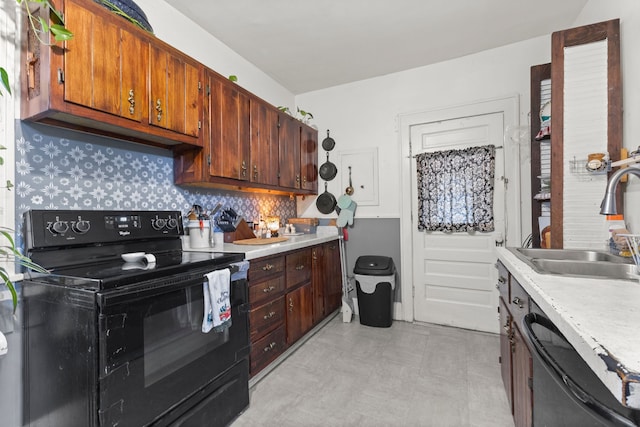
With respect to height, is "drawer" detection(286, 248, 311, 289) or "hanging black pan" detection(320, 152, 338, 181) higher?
"hanging black pan" detection(320, 152, 338, 181)

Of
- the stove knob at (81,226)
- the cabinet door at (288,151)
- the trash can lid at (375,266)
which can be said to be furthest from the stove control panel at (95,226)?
the trash can lid at (375,266)

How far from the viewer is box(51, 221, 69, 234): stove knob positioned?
4.59 ft

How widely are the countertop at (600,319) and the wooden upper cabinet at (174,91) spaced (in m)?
1.97

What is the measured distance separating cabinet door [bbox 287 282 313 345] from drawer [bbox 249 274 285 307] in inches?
6.7

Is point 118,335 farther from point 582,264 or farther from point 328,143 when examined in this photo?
point 328,143

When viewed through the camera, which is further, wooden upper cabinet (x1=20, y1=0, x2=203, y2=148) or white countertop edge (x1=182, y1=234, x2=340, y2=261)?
white countertop edge (x1=182, y1=234, x2=340, y2=261)

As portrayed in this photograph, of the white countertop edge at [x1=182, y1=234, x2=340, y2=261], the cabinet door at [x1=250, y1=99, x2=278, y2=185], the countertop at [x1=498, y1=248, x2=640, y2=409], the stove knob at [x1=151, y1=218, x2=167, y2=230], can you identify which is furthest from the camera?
the cabinet door at [x1=250, y1=99, x2=278, y2=185]

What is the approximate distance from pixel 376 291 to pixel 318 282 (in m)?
0.60

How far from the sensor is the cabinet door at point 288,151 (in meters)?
2.91

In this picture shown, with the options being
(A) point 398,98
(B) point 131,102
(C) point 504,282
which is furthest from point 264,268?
(A) point 398,98

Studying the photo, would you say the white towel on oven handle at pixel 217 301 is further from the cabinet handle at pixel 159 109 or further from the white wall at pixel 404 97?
the white wall at pixel 404 97

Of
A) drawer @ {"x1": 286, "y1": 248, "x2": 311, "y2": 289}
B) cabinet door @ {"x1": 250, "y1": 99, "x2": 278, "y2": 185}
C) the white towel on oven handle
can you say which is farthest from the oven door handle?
cabinet door @ {"x1": 250, "y1": 99, "x2": 278, "y2": 185}

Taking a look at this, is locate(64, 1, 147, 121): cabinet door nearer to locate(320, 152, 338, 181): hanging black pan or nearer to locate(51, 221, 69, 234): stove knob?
locate(51, 221, 69, 234): stove knob

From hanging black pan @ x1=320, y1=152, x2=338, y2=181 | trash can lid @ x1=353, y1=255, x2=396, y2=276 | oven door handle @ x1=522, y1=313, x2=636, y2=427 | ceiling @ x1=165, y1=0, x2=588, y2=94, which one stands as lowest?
trash can lid @ x1=353, y1=255, x2=396, y2=276
